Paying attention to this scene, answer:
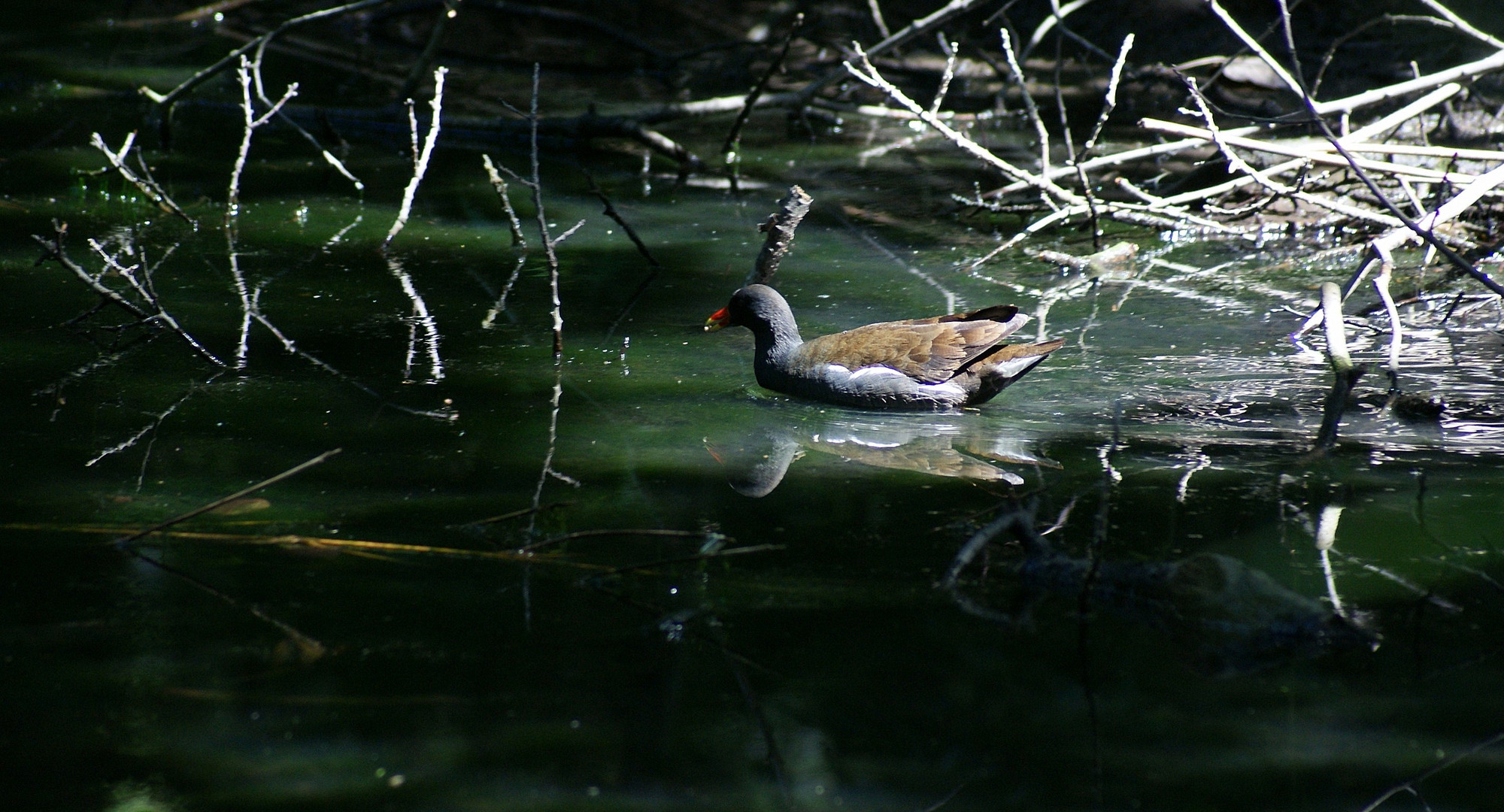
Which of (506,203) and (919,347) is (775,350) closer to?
(919,347)

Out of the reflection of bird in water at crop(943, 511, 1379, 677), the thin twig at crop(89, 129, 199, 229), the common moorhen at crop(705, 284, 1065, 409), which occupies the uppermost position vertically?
the reflection of bird in water at crop(943, 511, 1379, 677)

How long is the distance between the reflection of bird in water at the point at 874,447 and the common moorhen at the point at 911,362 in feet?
0.37

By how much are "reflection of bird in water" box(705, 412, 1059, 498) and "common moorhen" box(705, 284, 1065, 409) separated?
4.4 inches

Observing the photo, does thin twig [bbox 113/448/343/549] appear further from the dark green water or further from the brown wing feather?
the brown wing feather

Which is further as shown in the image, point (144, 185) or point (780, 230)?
point (144, 185)

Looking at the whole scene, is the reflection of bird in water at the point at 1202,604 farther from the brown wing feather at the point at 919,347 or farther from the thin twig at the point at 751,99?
the thin twig at the point at 751,99

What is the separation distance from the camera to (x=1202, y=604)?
4.29 m

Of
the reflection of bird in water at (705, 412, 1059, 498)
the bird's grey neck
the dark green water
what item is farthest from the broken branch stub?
the reflection of bird in water at (705, 412, 1059, 498)

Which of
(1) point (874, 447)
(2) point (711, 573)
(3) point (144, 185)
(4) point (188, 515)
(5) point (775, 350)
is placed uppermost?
(4) point (188, 515)

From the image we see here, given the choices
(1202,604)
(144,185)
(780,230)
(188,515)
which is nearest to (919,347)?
(780,230)

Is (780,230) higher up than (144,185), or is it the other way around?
(780,230)

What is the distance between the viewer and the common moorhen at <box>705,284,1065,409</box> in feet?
21.1

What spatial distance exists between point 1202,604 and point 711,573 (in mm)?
1514

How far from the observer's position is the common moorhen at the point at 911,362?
642 centimetres
